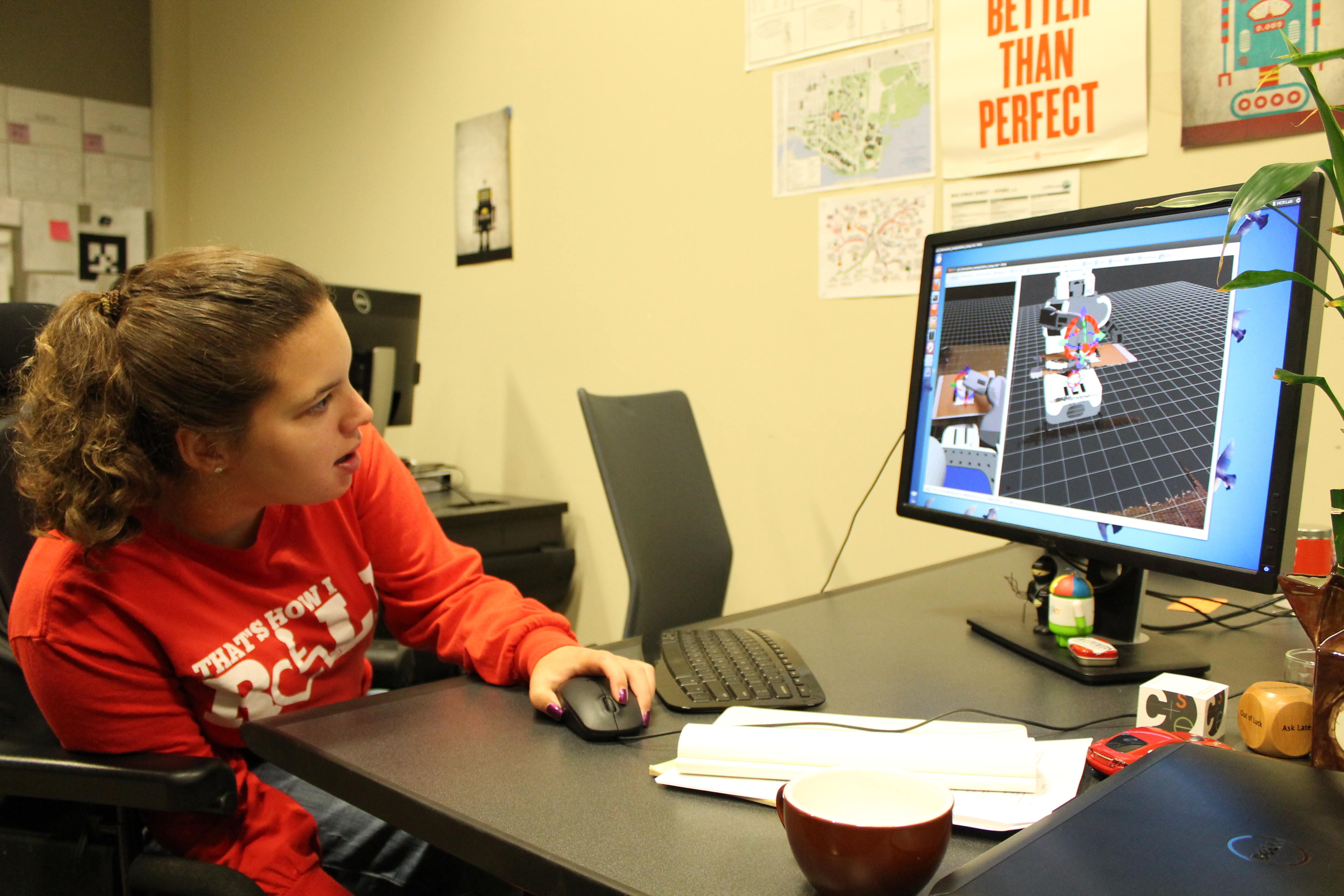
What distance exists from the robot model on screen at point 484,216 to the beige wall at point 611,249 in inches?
3.7

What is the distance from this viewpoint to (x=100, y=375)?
0.87m

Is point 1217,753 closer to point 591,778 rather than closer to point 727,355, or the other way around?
point 591,778

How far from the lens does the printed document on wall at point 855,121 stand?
1844 millimetres

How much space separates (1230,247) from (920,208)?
1014 mm

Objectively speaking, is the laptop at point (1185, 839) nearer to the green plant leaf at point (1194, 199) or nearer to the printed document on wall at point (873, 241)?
the green plant leaf at point (1194, 199)

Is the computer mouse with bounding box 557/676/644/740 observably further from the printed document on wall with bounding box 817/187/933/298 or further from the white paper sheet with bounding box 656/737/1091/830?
the printed document on wall with bounding box 817/187/933/298

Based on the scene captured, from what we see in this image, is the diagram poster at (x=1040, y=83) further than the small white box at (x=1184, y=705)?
Yes

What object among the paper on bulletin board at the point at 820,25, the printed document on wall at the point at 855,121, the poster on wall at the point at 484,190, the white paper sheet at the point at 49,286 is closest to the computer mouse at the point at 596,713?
the printed document on wall at the point at 855,121

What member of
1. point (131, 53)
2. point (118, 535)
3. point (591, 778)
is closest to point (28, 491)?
point (118, 535)

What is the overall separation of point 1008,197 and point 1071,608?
992 mm

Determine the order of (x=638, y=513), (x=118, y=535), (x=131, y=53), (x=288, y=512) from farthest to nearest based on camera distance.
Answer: (x=131, y=53) → (x=638, y=513) → (x=288, y=512) → (x=118, y=535)

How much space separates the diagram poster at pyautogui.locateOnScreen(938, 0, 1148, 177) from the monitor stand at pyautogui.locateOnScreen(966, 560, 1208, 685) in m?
0.92

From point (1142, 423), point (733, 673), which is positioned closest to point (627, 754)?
point (733, 673)

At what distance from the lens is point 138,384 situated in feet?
2.85
